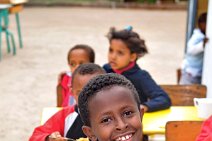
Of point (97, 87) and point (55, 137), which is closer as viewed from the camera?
point (97, 87)

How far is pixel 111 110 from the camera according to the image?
1.35 metres

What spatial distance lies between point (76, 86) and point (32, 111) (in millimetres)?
2353

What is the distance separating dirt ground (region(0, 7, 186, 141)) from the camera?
15.0 ft

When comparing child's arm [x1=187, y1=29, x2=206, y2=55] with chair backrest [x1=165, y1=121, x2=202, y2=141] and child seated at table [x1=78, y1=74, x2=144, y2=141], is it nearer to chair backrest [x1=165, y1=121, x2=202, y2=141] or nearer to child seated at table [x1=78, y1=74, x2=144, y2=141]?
chair backrest [x1=165, y1=121, x2=202, y2=141]

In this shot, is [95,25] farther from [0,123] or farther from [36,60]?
[0,123]

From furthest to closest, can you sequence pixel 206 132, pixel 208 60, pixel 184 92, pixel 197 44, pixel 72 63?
pixel 197 44 < pixel 208 60 < pixel 72 63 < pixel 184 92 < pixel 206 132

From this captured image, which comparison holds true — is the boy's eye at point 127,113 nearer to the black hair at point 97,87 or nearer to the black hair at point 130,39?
the black hair at point 97,87

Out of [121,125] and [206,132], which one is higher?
[121,125]

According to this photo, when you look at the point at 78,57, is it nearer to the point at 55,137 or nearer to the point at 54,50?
the point at 55,137

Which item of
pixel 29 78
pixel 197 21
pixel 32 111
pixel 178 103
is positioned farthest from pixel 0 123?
pixel 197 21

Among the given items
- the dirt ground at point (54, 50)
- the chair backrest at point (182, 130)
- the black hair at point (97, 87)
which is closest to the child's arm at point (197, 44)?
the dirt ground at point (54, 50)

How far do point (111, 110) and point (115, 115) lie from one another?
0.02 meters

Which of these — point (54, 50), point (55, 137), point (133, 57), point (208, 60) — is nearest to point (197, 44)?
point (208, 60)

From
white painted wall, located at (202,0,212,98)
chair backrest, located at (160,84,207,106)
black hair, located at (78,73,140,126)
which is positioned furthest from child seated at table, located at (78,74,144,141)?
white painted wall, located at (202,0,212,98)
